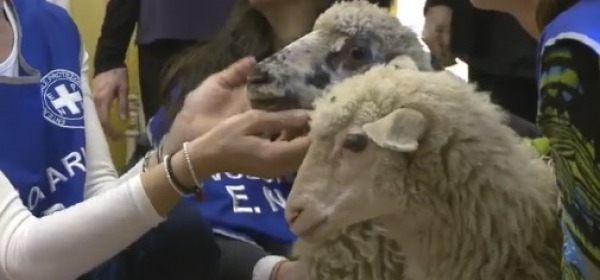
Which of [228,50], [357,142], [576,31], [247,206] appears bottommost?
[247,206]

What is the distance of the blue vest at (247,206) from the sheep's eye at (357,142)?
36 centimetres

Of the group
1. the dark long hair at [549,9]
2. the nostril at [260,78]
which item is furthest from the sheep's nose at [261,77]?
the dark long hair at [549,9]

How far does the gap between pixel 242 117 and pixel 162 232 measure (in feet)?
0.75

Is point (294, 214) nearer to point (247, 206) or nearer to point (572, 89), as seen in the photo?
point (572, 89)

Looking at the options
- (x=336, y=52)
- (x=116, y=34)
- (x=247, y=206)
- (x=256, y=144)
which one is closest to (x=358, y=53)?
(x=336, y=52)

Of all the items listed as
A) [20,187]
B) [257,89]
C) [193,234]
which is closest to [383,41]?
[257,89]

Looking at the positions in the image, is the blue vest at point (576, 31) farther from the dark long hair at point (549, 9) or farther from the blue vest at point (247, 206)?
the blue vest at point (247, 206)

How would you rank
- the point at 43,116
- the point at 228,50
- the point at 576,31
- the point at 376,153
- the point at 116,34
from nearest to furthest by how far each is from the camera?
1. the point at 576,31
2. the point at 376,153
3. the point at 43,116
4. the point at 228,50
5. the point at 116,34

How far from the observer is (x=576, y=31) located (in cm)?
68

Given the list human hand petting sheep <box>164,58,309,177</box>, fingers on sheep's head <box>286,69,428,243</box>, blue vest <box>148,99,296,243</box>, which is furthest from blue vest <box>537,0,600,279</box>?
blue vest <box>148,99,296,243</box>

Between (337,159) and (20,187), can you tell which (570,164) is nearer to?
(337,159)

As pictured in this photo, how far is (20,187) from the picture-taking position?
1.05m

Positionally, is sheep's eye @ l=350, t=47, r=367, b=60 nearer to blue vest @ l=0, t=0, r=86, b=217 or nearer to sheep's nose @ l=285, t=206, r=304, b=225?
sheep's nose @ l=285, t=206, r=304, b=225

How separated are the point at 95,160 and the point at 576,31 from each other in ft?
2.02
